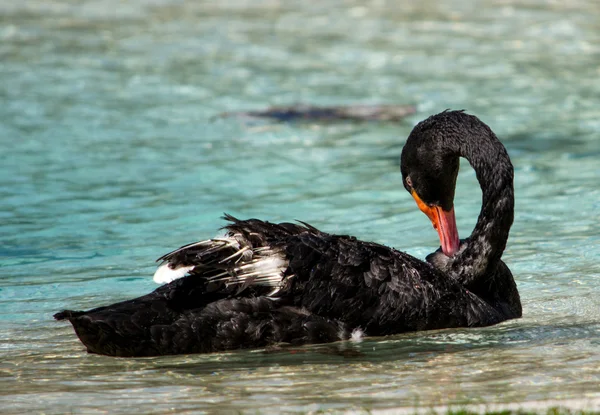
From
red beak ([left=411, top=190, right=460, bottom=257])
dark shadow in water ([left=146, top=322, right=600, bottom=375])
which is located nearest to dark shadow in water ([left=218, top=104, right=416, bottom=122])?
red beak ([left=411, top=190, right=460, bottom=257])

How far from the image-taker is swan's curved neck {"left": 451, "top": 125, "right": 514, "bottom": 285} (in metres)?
5.96

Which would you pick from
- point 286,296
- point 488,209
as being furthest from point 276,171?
point 286,296

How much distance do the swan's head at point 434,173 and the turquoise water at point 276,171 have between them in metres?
0.66

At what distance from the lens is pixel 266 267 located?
541cm

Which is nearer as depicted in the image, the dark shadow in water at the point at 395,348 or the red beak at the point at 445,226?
the dark shadow in water at the point at 395,348

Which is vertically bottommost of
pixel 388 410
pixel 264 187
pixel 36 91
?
pixel 388 410

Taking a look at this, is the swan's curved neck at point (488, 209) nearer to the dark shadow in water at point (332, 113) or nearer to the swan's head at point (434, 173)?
the swan's head at point (434, 173)

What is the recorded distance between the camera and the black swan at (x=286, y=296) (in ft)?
17.5

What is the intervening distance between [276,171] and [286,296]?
16.6ft

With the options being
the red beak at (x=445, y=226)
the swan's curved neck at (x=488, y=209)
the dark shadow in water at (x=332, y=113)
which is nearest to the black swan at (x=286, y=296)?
the swan's curved neck at (x=488, y=209)

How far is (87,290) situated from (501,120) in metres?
6.61

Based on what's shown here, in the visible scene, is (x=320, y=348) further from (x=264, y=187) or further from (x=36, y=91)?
(x=36, y=91)

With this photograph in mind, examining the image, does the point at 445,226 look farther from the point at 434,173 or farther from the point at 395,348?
the point at 395,348

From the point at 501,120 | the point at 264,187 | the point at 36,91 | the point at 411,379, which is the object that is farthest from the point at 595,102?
the point at 411,379
